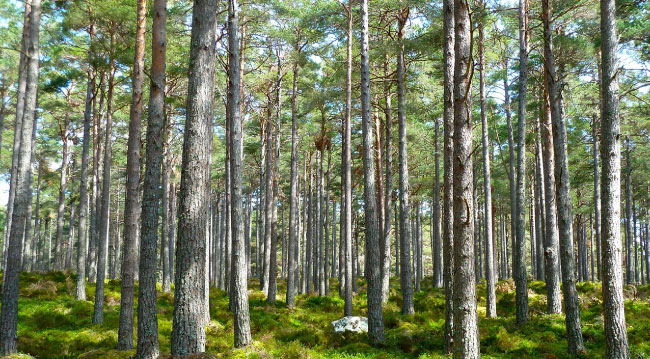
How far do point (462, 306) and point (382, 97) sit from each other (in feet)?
43.9

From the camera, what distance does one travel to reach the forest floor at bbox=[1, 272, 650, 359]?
9.20 meters

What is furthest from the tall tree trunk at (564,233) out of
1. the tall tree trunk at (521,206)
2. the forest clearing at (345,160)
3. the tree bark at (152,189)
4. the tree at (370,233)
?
the tree bark at (152,189)

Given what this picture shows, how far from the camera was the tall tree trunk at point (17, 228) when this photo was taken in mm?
7855

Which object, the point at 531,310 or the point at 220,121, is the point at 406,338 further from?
the point at 220,121

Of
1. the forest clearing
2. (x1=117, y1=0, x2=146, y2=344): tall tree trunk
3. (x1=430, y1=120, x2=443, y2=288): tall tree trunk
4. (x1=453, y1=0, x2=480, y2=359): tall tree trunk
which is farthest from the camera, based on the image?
(x1=430, y1=120, x2=443, y2=288): tall tree trunk

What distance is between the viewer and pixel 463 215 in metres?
5.21

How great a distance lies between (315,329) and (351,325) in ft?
4.33

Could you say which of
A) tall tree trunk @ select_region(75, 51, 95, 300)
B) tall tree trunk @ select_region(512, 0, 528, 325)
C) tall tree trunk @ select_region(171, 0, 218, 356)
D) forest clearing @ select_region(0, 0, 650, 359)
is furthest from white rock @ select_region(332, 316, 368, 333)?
tall tree trunk @ select_region(75, 51, 95, 300)

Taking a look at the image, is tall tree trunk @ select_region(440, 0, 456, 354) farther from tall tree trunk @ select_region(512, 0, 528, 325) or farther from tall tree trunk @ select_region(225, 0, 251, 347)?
tall tree trunk @ select_region(512, 0, 528, 325)

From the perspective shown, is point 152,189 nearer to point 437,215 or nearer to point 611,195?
point 611,195

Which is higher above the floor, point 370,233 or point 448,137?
point 448,137

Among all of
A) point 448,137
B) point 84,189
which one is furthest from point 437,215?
point 84,189

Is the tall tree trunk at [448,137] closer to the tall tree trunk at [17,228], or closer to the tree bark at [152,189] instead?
the tree bark at [152,189]

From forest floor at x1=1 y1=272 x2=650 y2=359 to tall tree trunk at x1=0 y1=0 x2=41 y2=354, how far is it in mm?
612
